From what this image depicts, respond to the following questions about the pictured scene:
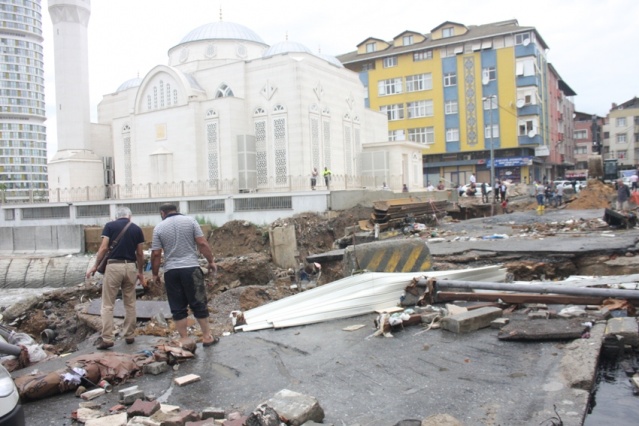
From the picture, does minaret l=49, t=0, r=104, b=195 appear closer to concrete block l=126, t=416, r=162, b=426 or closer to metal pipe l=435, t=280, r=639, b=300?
metal pipe l=435, t=280, r=639, b=300

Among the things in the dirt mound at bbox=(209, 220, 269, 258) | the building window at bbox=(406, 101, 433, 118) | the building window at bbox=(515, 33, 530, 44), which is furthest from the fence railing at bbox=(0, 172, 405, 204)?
the building window at bbox=(515, 33, 530, 44)

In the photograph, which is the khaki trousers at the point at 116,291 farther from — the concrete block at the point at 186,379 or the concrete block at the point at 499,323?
the concrete block at the point at 499,323

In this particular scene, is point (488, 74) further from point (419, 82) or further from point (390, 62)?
point (390, 62)

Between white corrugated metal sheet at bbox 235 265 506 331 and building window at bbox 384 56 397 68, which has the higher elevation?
building window at bbox 384 56 397 68

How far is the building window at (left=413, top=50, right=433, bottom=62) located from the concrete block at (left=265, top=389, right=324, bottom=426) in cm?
4775

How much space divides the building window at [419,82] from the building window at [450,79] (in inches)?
54.1

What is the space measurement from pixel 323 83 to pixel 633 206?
1661 centimetres

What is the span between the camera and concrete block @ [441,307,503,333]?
5.48 metres

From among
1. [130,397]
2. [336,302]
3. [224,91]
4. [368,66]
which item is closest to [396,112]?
[368,66]

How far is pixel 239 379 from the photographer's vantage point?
473 centimetres

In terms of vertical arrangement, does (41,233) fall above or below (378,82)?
below

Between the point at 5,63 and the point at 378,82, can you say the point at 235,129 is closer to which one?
the point at 378,82

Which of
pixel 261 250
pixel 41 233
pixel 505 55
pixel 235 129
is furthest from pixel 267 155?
pixel 505 55

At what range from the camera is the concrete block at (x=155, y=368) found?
4.97 meters
